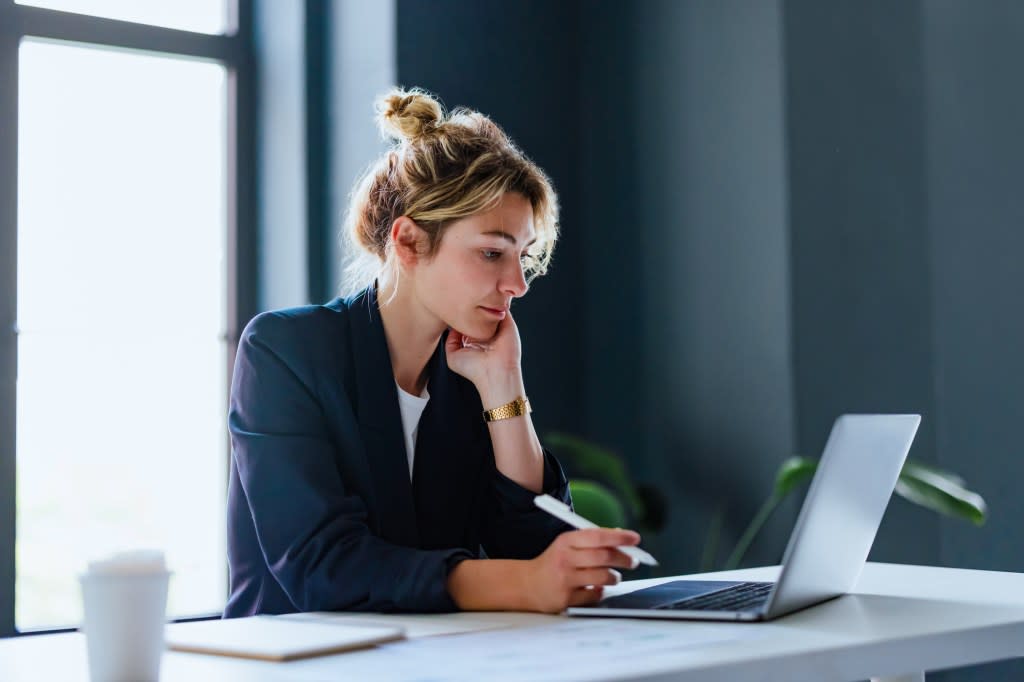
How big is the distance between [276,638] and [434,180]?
0.80 metres

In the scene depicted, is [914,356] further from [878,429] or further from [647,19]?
[878,429]

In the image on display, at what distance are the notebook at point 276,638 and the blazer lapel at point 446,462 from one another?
1.62 feet

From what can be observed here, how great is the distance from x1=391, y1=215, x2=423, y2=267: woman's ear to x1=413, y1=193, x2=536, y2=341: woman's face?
0.02m

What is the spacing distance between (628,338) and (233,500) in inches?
70.7

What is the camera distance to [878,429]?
1.20m

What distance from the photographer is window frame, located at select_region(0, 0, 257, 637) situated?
2.87 m

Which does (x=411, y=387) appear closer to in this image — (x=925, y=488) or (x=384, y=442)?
(x=384, y=442)

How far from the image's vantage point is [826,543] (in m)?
1.20

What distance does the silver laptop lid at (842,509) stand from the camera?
3.64 ft

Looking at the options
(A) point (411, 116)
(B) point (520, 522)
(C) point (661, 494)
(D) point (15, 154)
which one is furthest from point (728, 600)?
(D) point (15, 154)

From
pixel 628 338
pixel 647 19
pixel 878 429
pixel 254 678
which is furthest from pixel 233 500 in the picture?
pixel 647 19

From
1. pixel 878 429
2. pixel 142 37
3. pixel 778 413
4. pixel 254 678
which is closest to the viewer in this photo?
pixel 254 678

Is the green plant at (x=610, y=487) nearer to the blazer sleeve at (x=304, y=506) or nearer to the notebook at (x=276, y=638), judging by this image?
the blazer sleeve at (x=304, y=506)

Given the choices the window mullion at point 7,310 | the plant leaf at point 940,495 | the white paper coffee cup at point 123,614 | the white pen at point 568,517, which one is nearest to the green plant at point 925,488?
the plant leaf at point 940,495
